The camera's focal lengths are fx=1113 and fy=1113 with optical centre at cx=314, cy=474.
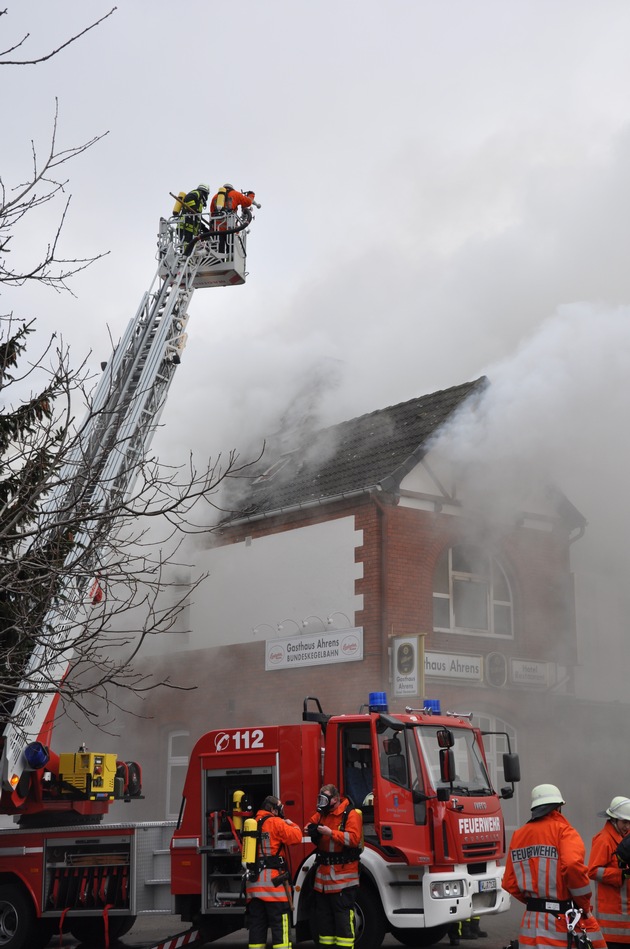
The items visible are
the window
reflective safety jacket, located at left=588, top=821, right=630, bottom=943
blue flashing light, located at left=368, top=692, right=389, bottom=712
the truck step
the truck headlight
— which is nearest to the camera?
reflective safety jacket, located at left=588, top=821, right=630, bottom=943

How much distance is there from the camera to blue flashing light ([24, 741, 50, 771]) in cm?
1090

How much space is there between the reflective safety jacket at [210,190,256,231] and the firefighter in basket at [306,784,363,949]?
8.46 meters

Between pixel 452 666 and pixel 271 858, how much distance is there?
8132 mm

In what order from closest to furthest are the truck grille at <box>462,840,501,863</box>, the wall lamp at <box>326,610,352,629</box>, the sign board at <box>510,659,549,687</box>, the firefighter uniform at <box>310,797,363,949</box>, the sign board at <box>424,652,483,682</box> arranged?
the firefighter uniform at <box>310,797,363,949</box>
the truck grille at <box>462,840,501,863</box>
the sign board at <box>424,652,483,682</box>
the wall lamp at <box>326,610,352,629</box>
the sign board at <box>510,659,549,687</box>

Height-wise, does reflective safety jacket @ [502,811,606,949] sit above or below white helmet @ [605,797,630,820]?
below

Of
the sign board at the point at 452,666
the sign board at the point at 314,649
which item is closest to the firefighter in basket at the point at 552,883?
the sign board at the point at 452,666

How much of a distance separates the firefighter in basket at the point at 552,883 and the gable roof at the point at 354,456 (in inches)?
407

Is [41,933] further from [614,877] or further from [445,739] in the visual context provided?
[614,877]

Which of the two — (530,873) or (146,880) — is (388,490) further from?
(530,873)

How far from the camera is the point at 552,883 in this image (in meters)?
5.83

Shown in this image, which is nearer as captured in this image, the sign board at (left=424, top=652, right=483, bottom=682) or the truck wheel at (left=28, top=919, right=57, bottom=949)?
the truck wheel at (left=28, top=919, right=57, bottom=949)

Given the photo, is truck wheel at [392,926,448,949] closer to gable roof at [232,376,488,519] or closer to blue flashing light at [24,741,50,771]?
blue flashing light at [24,741,50,771]

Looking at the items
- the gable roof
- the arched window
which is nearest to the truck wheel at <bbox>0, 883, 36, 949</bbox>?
the gable roof

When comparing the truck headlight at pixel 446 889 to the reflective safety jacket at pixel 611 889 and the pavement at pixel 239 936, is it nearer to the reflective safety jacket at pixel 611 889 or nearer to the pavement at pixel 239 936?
the pavement at pixel 239 936
